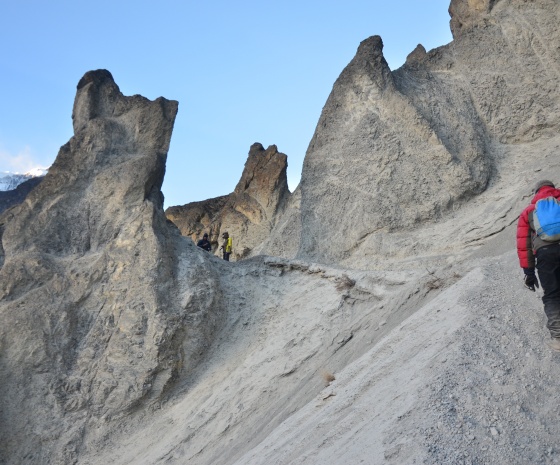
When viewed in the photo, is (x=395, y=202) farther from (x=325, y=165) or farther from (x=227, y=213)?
(x=227, y=213)

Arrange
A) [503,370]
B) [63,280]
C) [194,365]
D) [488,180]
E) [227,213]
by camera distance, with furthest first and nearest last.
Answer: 1. [227,213]
2. [488,180]
3. [63,280]
4. [194,365]
5. [503,370]

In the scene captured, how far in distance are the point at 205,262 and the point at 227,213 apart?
18666 mm

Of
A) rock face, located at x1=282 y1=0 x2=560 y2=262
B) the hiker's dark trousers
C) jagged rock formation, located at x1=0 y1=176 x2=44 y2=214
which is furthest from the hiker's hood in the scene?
jagged rock formation, located at x1=0 y1=176 x2=44 y2=214

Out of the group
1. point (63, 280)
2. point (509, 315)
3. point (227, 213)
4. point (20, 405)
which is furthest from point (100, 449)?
point (227, 213)

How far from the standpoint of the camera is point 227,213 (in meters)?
31.6

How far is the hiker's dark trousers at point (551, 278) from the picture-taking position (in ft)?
19.9

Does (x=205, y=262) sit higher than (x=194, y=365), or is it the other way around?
(x=205, y=262)

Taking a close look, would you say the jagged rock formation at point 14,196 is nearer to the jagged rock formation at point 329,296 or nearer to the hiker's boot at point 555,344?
the jagged rock formation at point 329,296

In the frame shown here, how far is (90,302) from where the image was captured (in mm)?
12297

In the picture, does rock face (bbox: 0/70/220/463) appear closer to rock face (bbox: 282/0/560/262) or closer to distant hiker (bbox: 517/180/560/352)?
rock face (bbox: 282/0/560/262)

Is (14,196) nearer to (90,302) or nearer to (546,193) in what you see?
(90,302)

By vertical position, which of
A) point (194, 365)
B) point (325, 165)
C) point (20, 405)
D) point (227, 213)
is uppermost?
→ point (227, 213)

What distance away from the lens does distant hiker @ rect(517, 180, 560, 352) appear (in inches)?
238

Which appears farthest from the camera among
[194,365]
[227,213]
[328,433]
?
[227,213]
